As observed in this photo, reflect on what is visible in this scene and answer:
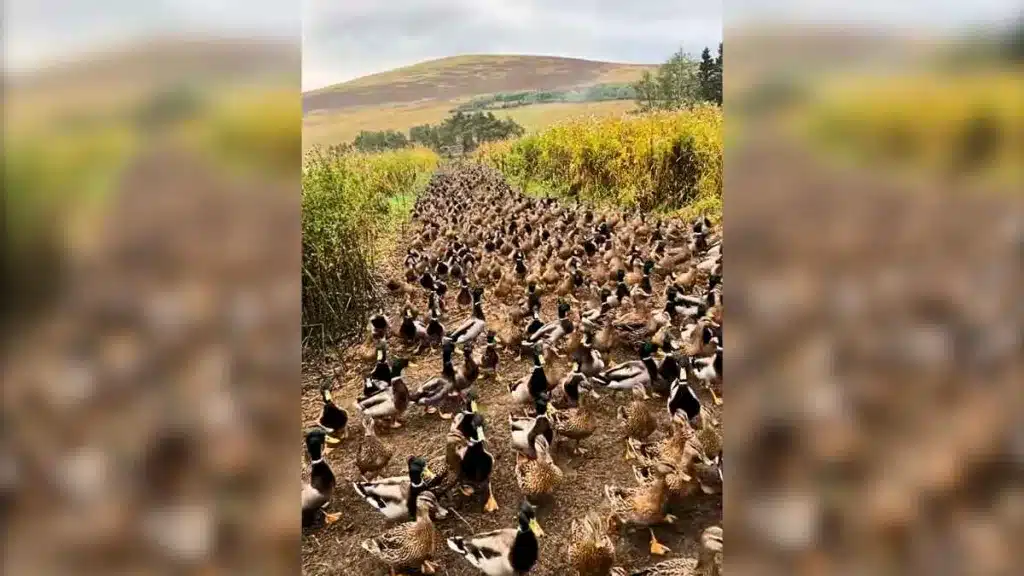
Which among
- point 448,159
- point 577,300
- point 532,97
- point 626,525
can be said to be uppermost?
point 532,97

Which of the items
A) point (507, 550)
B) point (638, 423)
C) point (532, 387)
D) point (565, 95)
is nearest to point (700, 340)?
point (638, 423)

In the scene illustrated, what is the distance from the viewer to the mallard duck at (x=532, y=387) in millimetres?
5621

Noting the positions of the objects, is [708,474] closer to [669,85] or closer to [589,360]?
[589,360]

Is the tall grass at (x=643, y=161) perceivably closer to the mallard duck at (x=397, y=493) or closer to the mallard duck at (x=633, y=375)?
the mallard duck at (x=633, y=375)

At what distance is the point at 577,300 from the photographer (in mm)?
9125

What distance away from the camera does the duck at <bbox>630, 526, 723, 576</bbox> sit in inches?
120

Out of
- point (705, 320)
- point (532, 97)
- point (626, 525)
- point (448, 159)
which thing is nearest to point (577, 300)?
point (705, 320)

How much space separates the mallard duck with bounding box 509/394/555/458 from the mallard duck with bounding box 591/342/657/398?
105 centimetres
